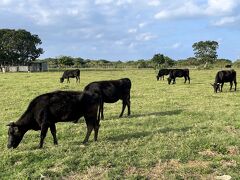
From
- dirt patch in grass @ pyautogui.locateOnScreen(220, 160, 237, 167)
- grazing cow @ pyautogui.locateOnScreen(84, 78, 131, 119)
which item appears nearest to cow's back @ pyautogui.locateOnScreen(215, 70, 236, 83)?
grazing cow @ pyautogui.locateOnScreen(84, 78, 131, 119)

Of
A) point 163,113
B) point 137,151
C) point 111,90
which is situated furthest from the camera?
point 163,113

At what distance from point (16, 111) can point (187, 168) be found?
11490 millimetres

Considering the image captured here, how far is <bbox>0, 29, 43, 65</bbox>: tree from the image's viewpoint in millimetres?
97312

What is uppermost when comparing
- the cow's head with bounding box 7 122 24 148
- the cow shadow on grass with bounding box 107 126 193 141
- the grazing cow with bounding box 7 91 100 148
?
the grazing cow with bounding box 7 91 100 148

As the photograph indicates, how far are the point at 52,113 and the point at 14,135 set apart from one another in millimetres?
1194

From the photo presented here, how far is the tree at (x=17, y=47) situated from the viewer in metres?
97.3

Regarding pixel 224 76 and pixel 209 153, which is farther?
pixel 224 76

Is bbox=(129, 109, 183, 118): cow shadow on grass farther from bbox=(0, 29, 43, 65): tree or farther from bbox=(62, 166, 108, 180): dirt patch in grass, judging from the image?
bbox=(0, 29, 43, 65): tree

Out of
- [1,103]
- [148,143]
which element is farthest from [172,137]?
[1,103]

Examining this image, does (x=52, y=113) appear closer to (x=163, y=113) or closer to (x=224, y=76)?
(x=163, y=113)

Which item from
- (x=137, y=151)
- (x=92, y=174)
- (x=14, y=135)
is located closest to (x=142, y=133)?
(x=137, y=151)

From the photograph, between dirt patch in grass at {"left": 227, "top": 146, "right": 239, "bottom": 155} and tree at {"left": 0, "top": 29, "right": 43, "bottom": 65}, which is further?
tree at {"left": 0, "top": 29, "right": 43, "bottom": 65}

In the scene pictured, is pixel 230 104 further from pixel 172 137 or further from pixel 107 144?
Answer: pixel 107 144

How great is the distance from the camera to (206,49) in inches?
5684
